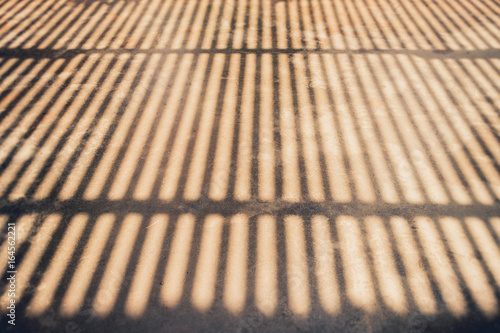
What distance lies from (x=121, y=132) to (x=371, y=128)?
243 centimetres

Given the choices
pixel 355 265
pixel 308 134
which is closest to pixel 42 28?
pixel 308 134

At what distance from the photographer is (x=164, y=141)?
301cm

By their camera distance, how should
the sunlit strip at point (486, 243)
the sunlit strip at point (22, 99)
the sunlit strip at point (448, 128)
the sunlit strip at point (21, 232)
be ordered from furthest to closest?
1. the sunlit strip at point (22, 99)
2. the sunlit strip at point (448, 128)
3. the sunlit strip at point (21, 232)
4. the sunlit strip at point (486, 243)

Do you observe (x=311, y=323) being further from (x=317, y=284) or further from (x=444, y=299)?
(x=444, y=299)

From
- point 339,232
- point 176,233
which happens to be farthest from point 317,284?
point 176,233

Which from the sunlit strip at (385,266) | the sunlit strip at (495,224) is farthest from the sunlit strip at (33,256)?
the sunlit strip at (495,224)

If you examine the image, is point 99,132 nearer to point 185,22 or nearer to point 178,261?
point 178,261

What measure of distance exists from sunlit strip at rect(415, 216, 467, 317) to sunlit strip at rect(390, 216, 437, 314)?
69mm

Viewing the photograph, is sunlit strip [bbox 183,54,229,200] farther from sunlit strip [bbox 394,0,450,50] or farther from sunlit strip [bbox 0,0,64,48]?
sunlit strip [bbox 0,0,64,48]

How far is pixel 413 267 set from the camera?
2.18m

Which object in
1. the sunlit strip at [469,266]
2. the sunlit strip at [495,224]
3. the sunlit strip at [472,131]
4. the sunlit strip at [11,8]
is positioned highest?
the sunlit strip at [11,8]

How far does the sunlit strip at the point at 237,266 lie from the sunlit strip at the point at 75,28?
3593 mm

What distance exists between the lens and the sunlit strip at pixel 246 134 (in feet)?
8.63

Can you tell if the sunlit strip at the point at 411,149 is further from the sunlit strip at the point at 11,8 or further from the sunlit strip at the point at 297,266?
the sunlit strip at the point at 11,8
